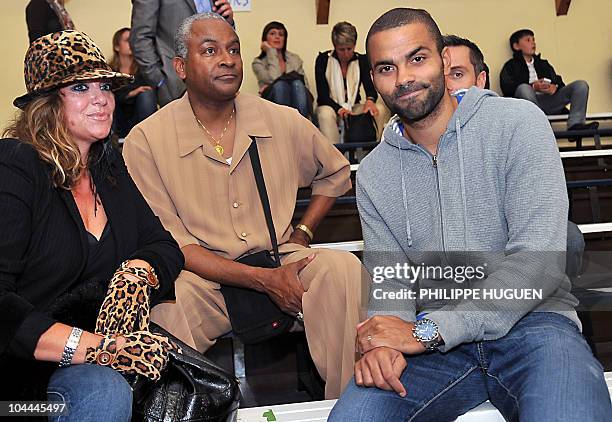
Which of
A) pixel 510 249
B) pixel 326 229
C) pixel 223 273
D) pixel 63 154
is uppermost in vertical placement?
pixel 63 154

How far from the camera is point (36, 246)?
66.2 inches

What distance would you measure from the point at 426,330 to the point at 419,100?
1.74 ft

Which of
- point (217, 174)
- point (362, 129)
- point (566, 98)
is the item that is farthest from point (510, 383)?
point (566, 98)

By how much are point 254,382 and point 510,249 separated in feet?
5.35

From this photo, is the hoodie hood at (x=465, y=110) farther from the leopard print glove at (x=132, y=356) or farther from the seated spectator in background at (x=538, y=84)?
the seated spectator in background at (x=538, y=84)

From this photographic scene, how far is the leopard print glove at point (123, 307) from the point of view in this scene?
1.65 m

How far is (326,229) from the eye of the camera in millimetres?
4203

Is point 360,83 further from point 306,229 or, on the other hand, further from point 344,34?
point 306,229

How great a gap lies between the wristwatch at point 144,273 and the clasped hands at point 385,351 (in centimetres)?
53

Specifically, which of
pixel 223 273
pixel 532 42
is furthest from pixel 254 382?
pixel 532 42

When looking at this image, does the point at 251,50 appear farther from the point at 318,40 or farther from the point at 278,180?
the point at 278,180

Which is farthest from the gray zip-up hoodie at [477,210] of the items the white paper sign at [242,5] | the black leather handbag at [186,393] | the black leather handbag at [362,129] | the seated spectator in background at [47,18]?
the white paper sign at [242,5]

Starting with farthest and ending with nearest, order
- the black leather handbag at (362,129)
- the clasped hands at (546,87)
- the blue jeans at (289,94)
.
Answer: the clasped hands at (546,87) < the black leather handbag at (362,129) < the blue jeans at (289,94)

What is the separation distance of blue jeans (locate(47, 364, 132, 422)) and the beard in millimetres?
864
